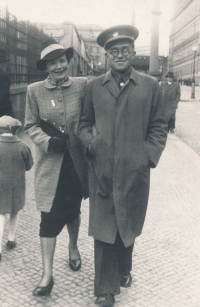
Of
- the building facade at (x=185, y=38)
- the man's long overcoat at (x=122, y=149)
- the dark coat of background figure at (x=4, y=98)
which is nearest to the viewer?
the man's long overcoat at (x=122, y=149)

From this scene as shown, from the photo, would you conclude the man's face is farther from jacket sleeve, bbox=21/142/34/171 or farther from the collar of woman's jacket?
jacket sleeve, bbox=21/142/34/171

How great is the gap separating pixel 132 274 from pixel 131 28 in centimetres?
203

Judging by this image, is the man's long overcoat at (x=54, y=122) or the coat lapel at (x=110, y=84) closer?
the coat lapel at (x=110, y=84)

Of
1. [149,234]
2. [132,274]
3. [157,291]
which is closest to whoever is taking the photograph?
[157,291]

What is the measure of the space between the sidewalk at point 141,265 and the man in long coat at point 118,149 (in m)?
0.31

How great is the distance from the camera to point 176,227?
204 inches

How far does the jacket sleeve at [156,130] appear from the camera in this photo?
11.1 ft

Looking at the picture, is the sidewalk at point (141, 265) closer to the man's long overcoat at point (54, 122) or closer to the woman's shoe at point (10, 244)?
the woman's shoe at point (10, 244)

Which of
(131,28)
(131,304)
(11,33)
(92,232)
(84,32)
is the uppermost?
(84,32)

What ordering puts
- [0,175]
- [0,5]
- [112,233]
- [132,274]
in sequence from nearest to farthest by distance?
→ [112,233], [132,274], [0,175], [0,5]

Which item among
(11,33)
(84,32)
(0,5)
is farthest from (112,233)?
(84,32)

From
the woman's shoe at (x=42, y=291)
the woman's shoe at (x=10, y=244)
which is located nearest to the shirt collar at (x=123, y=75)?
the woman's shoe at (x=42, y=291)

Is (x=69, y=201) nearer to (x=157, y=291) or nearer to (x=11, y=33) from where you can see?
(x=157, y=291)

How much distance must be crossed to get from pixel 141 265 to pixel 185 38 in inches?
3260
